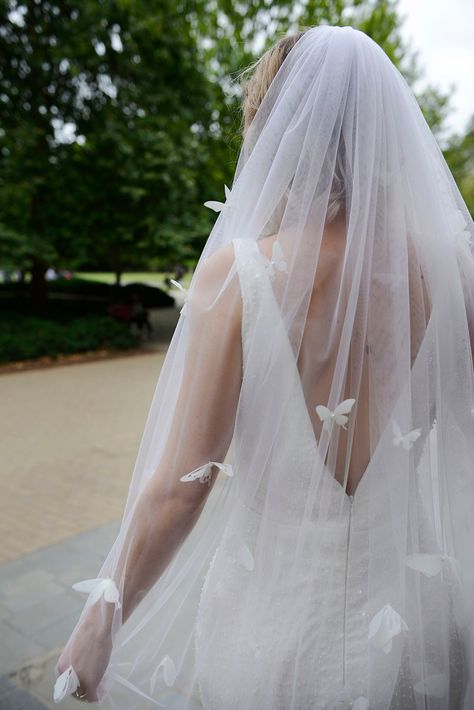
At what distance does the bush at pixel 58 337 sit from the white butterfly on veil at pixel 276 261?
38.1 ft

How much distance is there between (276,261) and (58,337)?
12.4 m

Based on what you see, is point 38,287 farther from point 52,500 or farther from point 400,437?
point 400,437

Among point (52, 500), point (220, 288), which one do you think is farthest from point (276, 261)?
point (52, 500)

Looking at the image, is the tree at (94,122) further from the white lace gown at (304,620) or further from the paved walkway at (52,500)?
the white lace gown at (304,620)

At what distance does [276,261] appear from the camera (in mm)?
1196

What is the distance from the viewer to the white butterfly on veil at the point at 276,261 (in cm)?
119

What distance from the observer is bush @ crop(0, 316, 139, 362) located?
40.0 ft

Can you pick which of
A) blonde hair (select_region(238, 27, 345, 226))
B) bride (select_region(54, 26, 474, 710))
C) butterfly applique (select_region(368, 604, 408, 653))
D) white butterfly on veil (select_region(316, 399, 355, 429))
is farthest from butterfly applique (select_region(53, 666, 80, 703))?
blonde hair (select_region(238, 27, 345, 226))

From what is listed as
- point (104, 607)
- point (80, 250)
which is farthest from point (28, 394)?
point (104, 607)

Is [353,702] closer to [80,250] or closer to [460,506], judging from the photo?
[460,506]

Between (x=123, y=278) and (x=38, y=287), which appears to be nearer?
(x=38, y=287)

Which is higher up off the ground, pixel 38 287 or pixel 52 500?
pixel 38 287

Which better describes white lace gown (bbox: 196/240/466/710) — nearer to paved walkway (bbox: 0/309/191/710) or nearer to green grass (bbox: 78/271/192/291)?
paved walkway (bbox: 0/309/191/710)

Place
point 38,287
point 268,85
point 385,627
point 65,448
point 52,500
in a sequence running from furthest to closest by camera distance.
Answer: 1. point 38,287
2. point 65,448
3. point 52,500
4. point 268,85
5. point 385,627
